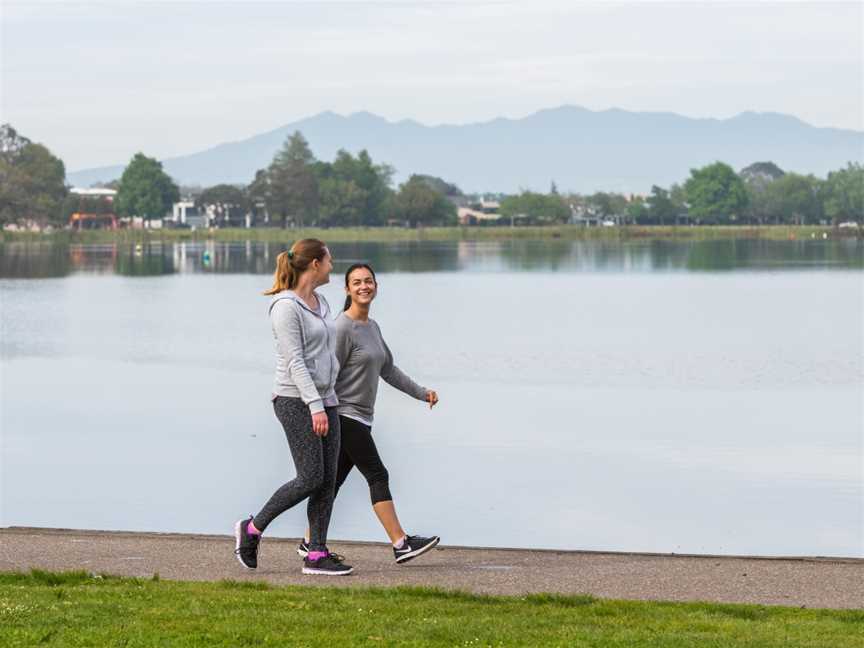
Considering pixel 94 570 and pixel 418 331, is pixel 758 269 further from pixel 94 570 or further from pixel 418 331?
pixel 94 570

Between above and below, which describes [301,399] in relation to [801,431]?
above

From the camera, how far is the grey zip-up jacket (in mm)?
10156

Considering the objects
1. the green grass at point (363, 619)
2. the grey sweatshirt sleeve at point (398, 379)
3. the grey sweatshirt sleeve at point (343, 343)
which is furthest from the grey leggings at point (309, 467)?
the green grass at point (363, 619)

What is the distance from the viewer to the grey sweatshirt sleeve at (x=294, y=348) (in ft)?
33.3

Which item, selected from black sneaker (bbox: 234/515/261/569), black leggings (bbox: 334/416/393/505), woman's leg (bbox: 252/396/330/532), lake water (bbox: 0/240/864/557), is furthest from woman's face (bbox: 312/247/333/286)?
lake water (bbox: 0/240/864/557)

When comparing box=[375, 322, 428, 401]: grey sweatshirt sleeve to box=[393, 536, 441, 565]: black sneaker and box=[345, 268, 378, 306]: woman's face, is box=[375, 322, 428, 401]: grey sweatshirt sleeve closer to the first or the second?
box=[345, 268, 378, 306]: woman's face

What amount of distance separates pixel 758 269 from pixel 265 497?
76126 millimetres

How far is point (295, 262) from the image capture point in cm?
1030

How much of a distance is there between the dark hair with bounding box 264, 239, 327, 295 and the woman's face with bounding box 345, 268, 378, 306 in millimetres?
385

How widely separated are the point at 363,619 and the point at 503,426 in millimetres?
14661

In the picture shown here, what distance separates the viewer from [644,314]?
170 feet

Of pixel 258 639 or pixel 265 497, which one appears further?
pixel 265 497

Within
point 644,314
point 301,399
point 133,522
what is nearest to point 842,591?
point 301,399

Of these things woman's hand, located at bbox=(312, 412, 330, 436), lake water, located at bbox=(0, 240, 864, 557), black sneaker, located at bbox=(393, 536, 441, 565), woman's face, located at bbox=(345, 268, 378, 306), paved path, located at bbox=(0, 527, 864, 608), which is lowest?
lake water, located at bbox=(0, 240, 864, 557)
